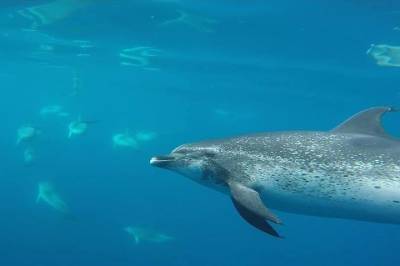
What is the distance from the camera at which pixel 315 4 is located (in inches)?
602

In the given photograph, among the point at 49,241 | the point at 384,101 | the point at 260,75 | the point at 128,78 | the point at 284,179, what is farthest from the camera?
the point at 128,78

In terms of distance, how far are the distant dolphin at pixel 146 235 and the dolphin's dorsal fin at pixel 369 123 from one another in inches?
684

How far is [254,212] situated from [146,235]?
18.8 metres

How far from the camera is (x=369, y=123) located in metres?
7.43

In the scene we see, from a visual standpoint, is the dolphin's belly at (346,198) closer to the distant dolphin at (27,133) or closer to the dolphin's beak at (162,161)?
the dolphin's beak at (162,161)

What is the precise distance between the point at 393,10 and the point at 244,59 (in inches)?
456

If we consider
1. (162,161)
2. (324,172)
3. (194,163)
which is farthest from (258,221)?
(162,161)

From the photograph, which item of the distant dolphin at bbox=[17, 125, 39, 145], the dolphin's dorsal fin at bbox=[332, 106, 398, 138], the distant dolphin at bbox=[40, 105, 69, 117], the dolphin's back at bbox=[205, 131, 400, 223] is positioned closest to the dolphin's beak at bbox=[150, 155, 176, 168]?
the dolphin's back at bbox=[205, 131, 400, 223]

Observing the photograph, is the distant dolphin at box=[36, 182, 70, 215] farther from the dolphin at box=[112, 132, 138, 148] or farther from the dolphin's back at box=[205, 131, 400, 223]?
the dolphin's back at box=[205, 131, 400, 223]

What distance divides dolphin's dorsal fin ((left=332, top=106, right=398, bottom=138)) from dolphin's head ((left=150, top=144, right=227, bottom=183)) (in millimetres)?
2079

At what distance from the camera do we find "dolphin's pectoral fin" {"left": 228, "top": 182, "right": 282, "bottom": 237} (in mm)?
5711

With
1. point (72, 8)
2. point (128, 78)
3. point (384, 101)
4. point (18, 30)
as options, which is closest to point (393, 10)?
point (72, 8)

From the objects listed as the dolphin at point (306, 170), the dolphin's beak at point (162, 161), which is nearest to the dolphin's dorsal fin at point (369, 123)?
the dolphin at point (306, 170)

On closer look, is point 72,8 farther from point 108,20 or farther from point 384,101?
point 384,101
